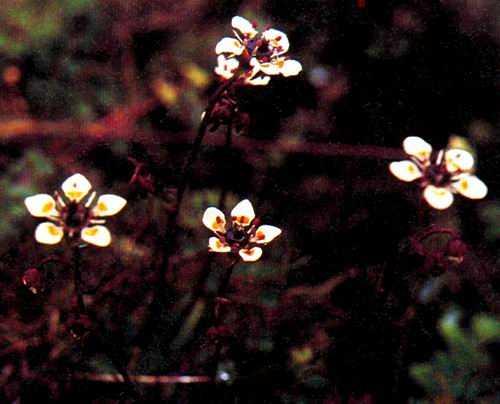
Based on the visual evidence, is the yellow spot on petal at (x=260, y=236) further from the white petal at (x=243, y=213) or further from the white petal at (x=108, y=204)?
the white petal at (x=108, y=204)

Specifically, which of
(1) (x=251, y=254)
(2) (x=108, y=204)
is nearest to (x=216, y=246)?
(1) (x=251, y=254)

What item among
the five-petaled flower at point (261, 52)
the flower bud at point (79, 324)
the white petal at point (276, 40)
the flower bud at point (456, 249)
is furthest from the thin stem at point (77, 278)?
the flower bud at point (456, 249)

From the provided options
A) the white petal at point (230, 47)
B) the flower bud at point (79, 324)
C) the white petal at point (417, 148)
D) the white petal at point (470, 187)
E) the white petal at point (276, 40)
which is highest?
the white petal at point (276, 40)

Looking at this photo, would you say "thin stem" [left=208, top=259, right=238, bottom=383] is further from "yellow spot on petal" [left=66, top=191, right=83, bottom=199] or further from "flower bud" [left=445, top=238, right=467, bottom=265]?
"flower bud" [left=445, top=238, right=467, bottom=265]

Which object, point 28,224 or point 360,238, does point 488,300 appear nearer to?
point 360,238

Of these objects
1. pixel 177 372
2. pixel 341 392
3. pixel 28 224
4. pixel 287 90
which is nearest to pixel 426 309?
pixel 341 392

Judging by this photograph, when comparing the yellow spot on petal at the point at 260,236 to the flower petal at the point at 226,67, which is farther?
the flower petal at the point at 226,67

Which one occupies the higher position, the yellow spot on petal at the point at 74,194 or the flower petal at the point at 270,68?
the flower petal at the point at 270,68
